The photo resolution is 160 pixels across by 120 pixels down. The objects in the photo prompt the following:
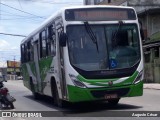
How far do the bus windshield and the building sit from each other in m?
12.7

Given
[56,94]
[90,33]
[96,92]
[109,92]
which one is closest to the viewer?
[96,92]

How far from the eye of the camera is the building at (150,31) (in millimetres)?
34906

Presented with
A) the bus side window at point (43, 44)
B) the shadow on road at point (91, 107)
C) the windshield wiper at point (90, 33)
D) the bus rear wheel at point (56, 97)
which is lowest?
the shadow on road at point (91, 107)

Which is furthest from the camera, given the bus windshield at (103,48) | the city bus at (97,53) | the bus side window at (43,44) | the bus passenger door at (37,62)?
the bus passenger door at (37,62)

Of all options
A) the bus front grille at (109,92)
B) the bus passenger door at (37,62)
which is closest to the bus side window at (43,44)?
the bus passenger door at (37,62)

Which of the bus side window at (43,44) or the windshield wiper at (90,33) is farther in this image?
the bus side window at (43,44)

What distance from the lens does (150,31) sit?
138 feet

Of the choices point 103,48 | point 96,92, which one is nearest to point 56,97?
point 96,92

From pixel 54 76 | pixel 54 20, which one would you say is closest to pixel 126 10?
pixel 54 20

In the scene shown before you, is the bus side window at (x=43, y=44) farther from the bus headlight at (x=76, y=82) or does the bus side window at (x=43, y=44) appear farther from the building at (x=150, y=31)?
the building at (x=150, y=31)

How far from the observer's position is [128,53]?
44.0ft

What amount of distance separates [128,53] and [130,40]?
1.56 feet

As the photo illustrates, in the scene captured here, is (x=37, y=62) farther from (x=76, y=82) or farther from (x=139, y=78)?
(x=139, y=78)

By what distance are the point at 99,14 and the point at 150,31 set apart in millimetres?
29217
